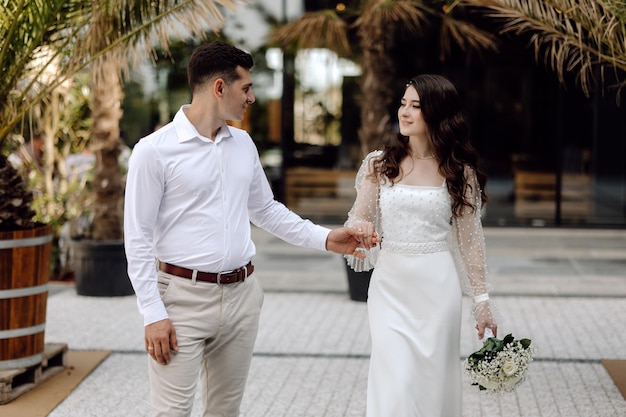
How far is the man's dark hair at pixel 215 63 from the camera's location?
3.91 m

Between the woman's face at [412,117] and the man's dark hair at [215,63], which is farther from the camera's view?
the woman's face at [412,117]

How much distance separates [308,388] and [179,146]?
9.82ft

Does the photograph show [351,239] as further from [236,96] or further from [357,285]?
[357,285]

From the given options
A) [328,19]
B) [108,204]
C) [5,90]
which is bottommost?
[108,204]

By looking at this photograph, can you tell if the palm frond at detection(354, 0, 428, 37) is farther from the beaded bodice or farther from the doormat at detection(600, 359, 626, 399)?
the beaded bodice

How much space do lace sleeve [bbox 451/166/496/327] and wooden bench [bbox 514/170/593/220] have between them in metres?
11.3

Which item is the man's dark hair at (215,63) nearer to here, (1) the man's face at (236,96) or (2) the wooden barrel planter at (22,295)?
(1) the man's face at (236,96)

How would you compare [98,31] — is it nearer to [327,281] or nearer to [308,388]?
[308,388]

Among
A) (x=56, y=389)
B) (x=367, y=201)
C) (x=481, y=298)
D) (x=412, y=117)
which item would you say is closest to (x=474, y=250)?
(x=481, y=298)

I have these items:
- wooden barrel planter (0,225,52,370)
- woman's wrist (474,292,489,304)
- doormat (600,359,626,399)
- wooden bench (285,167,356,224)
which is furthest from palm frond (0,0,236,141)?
wooden bench (285,167,356,224)

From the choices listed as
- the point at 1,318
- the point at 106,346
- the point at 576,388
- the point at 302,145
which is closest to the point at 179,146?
the point at 1,318

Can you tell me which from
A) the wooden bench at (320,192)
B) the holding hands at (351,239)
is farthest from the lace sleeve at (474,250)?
the wooden bench at (320,192)

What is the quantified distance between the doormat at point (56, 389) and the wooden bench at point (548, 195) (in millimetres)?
9566

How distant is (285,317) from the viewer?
896cm
